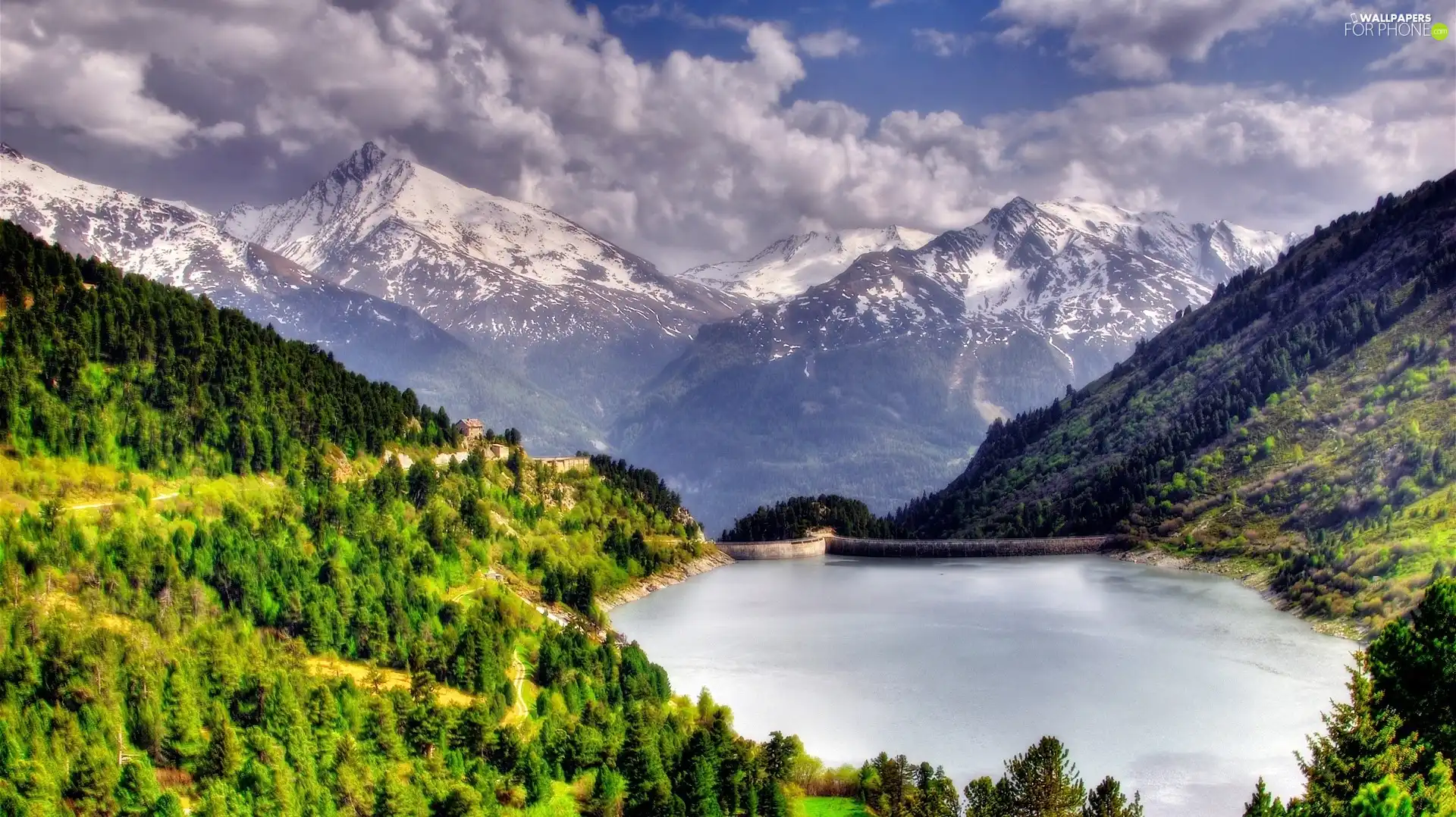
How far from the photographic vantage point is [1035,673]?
10881 centimetres

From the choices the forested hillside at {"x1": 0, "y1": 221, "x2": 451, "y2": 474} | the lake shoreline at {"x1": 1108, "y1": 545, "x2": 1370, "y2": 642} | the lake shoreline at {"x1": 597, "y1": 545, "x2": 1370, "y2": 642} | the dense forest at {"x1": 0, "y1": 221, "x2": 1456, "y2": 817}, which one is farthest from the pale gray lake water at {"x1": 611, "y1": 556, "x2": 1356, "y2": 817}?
the forested hillside at {"x1": 0, "y1": 221, "x2": 451, "y2": 474}

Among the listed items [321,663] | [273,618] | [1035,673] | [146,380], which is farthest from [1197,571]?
[146,380]

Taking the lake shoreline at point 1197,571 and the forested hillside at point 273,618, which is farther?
the lake shoreline at point 1197,571

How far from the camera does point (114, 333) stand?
11894cm

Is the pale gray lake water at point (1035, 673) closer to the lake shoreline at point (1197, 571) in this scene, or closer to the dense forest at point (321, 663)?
the lake shoreline at point (1197, 571)

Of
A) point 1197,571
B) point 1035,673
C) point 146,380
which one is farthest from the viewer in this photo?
point 1197,571

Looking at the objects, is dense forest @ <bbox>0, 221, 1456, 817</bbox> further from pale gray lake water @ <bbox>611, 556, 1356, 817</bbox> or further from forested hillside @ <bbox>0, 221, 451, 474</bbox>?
pale gray lake water @ <bbox>611, 556, 1356, 817</bbox>

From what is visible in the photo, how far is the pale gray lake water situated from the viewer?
8244cm

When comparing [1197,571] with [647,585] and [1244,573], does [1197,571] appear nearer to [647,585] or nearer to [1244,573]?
[1244,573]

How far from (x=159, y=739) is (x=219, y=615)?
19.0m

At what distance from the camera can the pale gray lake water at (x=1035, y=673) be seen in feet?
270

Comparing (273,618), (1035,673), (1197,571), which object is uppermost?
(1197,571)

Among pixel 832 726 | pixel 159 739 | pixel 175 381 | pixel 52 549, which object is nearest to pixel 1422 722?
pixel 832 726

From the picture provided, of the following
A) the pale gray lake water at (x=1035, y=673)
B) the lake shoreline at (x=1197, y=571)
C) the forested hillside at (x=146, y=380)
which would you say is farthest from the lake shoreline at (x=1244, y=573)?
the forested hillside at (x=146, y=380)
